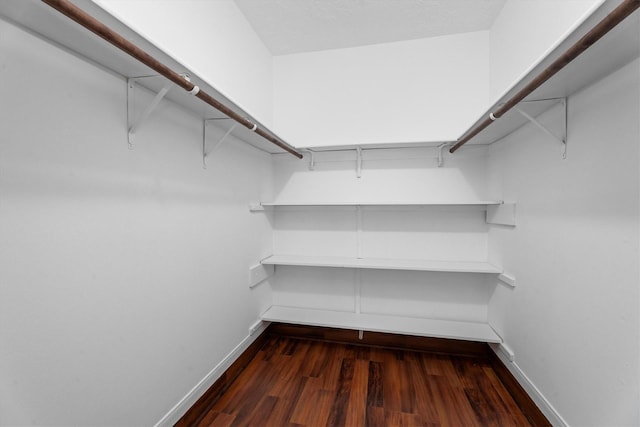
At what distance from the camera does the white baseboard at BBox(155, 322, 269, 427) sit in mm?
1235

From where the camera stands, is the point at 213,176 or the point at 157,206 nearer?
the point at 157,206

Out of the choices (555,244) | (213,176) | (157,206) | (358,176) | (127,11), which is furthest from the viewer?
(358,176)

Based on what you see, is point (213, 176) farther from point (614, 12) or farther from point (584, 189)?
point (584, 189)

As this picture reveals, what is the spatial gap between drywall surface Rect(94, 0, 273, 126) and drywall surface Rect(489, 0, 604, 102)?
4.97ft

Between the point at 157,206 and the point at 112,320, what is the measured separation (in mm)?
464

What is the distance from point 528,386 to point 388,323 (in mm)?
875

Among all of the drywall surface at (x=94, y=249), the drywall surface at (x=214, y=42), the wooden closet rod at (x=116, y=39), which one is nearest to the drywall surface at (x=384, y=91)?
the drywall surface at (x=214, y=42)

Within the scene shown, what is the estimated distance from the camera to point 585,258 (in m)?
1.09

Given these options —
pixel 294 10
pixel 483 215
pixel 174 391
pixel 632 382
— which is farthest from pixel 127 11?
pixel 483 215

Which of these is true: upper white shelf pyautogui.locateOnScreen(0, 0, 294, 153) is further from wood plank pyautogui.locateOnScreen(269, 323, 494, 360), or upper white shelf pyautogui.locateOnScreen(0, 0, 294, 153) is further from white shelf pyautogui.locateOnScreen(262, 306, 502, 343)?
wood plank pyautogui.locateOnScreen(269, 323, 494, 360)

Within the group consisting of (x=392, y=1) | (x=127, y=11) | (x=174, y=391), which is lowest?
(x=174, y=391)

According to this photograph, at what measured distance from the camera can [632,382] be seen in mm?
889

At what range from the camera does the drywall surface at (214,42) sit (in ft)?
3.68

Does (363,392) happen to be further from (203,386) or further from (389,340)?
(203,386)
